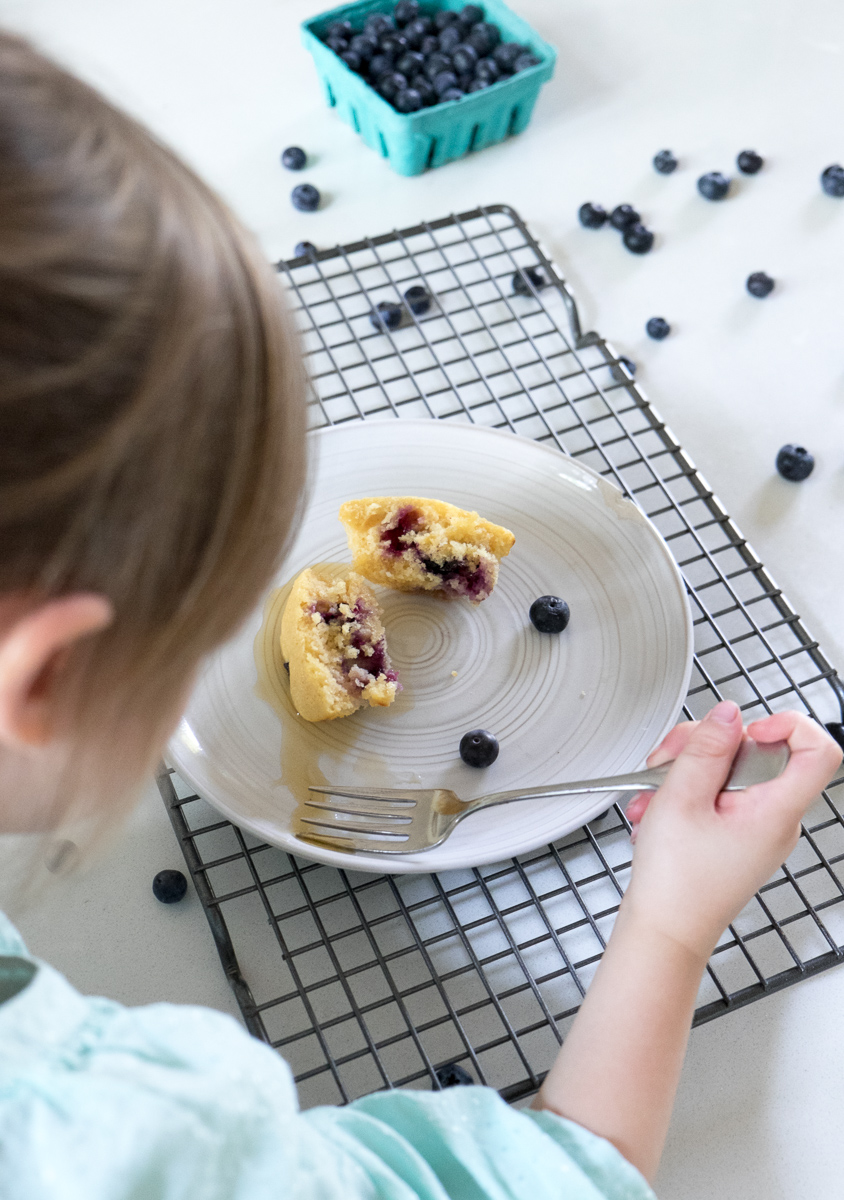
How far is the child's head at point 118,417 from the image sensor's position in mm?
423

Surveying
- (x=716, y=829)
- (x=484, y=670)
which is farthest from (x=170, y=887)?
(x=716, y=829)

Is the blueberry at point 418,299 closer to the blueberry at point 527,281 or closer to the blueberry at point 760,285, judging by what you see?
the blueberry at point 527,281

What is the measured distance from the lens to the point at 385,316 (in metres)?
1.32

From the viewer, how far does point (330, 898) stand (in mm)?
866

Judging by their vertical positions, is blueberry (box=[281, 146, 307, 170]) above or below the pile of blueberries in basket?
below

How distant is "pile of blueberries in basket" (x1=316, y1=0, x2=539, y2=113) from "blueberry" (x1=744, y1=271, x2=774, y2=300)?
47 centimetres

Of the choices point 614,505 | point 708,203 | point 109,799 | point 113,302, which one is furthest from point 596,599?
point 708,203

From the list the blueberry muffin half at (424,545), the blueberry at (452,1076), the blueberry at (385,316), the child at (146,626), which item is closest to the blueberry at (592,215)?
the blueberry at (385,316)

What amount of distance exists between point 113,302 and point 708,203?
4.53 feet

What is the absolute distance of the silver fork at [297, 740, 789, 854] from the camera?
0.81 metres

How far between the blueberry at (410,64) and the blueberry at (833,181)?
2.20 feet

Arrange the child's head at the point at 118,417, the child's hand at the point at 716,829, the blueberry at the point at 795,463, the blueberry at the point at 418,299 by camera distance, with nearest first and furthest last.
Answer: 1. the child's head at the point at 118,417
2. the child's hand at the point at 716,829
3. the blueberry at the point at 795,463
4. the blueberry at the point at 418,299

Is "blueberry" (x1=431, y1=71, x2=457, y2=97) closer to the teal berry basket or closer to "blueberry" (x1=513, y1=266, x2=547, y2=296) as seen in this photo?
the teal berry basket

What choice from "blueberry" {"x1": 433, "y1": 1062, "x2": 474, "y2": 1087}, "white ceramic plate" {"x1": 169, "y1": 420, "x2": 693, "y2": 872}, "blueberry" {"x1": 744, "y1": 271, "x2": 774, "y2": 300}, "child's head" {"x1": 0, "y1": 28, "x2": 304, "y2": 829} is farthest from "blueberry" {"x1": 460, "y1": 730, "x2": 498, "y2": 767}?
"blueberry" {"x1": 744, "y1": 271, "x2": 774, "y2": 300}
